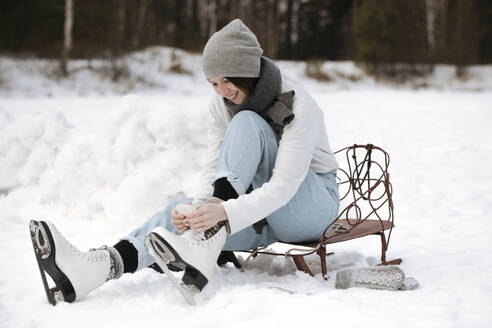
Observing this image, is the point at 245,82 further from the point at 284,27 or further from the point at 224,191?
the point at 284,27

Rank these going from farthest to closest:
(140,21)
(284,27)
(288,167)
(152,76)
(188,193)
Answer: (284,27) → (140,21) → (152,76) → (188,193) → (288,167)

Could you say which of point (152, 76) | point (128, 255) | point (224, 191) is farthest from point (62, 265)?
point (152, 76)

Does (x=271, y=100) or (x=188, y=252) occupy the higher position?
(x=271, y=100)

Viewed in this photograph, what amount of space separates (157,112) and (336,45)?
2056 cm

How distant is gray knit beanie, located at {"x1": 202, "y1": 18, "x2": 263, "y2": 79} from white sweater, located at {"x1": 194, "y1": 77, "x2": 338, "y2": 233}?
199 mm

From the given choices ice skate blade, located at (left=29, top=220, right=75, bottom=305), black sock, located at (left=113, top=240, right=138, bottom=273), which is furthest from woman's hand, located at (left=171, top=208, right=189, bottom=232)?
ice skate blade, located at (left=29, top=220, right=75, bottom=305)

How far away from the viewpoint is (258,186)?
2.19 metres

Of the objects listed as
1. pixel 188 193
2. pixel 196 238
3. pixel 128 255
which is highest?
pixel 196 238

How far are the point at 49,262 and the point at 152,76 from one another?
1298cm

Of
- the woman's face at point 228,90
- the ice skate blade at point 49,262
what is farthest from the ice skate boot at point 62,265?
the woman's face at point 228,90

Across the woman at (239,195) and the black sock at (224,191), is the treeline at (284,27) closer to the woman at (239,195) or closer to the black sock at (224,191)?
the woman at (239,195)

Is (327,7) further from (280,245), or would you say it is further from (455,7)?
(280,245)

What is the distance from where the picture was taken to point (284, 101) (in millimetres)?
2102

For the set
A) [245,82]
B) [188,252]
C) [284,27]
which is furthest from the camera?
[284,27]
